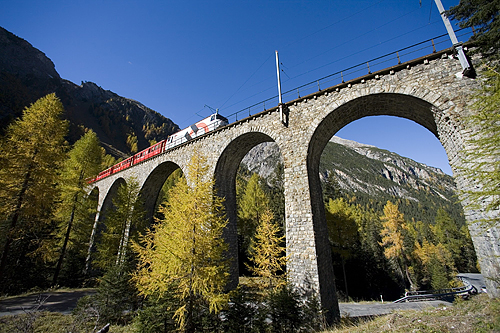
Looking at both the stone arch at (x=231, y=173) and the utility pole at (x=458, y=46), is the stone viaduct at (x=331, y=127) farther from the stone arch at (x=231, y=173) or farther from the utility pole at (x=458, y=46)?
the utility pole at (x=458, y=46)

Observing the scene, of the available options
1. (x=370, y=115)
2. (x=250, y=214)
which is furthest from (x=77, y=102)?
(x=370, y=115)

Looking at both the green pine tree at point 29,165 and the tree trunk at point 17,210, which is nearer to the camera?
the tree trunk at point 17,210

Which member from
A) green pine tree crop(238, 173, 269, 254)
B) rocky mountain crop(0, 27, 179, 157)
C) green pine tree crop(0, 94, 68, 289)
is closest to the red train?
green pine tree crop(0, 94, 68, 289)

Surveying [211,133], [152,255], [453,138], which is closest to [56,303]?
[152,255]

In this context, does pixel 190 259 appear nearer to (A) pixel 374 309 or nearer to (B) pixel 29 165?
(B) pixel 29 165

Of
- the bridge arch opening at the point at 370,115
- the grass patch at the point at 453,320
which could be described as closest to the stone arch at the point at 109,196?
the bridge arch opening at the point at 370,115

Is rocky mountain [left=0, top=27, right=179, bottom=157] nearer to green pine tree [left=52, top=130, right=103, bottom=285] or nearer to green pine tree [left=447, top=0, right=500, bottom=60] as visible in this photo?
green pine tree [left=52, top=130, right=103, bottom=285]

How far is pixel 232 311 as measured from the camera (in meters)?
8.34

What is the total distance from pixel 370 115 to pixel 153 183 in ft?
67.2

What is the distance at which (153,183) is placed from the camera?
21812 mm

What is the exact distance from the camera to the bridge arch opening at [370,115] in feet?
30.2

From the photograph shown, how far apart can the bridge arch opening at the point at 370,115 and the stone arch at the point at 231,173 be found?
3479mm

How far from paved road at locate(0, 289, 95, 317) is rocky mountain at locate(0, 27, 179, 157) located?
50103 mm

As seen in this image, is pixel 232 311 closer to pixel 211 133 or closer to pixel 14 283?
pixel 211 133
